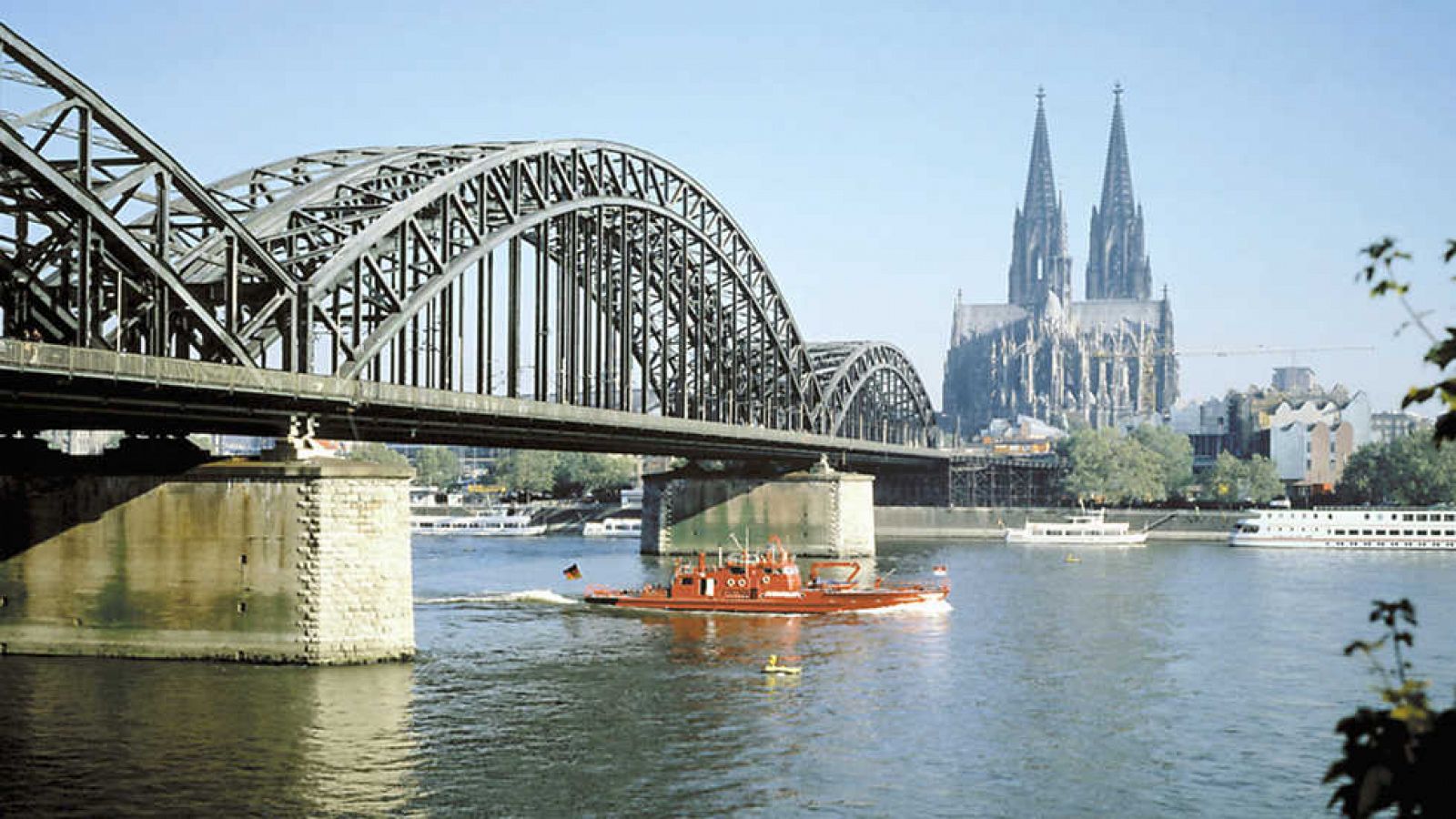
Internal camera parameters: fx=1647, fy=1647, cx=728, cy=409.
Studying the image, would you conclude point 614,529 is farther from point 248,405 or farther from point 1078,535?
point 248,405

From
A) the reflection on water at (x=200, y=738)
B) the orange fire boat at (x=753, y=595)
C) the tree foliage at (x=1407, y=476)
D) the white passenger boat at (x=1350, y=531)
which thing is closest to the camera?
the reflection on water at (x=200, y=738)

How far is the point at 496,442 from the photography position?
272ft

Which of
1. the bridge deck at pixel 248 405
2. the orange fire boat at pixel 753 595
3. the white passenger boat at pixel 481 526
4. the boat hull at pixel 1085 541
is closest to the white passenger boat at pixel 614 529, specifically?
the white passenger boat at pixel 481 526

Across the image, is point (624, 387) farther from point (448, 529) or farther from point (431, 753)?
point (448, 529)

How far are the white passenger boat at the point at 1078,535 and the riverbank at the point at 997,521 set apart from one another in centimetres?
603

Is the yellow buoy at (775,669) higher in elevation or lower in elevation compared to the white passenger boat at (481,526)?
lower

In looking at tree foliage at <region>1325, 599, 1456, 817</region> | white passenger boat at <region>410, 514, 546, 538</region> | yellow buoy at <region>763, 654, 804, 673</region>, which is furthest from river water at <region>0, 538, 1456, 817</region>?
white passenger boat at <region>410, 514, 546, 538</region>

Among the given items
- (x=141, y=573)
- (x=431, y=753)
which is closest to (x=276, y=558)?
(x=141, y=573)

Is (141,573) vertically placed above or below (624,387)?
below

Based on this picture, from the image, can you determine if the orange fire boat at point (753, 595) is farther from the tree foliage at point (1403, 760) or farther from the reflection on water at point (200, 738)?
the tree foliage at point (1403, 760)

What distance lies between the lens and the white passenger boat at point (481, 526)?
173875mm

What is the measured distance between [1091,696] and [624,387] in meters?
50.5

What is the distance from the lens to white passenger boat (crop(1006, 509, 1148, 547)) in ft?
507

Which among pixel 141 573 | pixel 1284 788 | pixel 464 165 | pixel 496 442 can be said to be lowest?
pixel 1284 788
